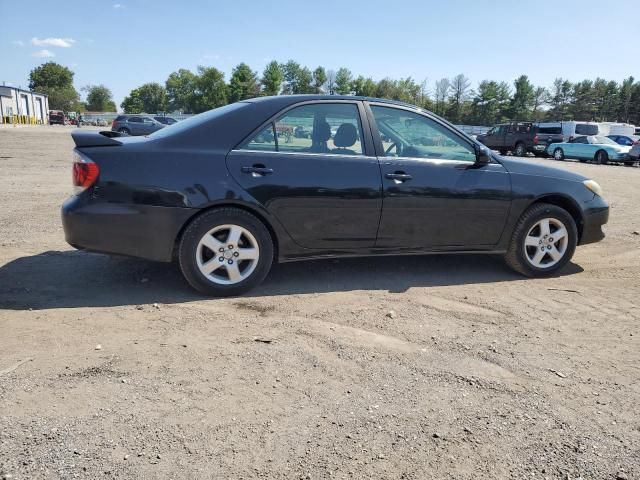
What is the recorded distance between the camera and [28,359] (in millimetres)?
3176

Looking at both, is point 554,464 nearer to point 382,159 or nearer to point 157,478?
point 157,478

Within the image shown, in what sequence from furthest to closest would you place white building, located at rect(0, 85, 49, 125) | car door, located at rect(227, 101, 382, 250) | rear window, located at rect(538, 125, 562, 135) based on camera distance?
1. white building, located at rect(0, 85, 49, 125)
2. rear window, located at rect(538, 125, 562, 135)
3. car door, located at rect(227, 101, 382, 250)

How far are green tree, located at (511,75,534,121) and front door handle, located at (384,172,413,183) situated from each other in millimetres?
98665

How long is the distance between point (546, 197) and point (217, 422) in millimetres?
3984

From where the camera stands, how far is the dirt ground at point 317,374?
237 centimetres

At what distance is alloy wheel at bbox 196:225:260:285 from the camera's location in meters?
4.26

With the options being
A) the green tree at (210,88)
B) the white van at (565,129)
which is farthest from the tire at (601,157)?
the green tree at (210,88)

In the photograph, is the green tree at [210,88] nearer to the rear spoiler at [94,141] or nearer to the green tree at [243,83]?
the green tree at [243,83]

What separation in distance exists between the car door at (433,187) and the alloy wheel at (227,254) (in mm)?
1163

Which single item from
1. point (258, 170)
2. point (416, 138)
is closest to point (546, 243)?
point (416, 138)

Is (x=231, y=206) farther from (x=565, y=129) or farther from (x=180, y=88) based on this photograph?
(x=180, y=88)

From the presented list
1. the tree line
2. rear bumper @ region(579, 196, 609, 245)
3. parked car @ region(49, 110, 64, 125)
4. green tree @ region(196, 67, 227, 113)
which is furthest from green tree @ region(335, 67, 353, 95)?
rear bumper @ region(579, 196, 609, 245)

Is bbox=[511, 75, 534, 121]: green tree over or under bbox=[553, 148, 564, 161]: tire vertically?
over

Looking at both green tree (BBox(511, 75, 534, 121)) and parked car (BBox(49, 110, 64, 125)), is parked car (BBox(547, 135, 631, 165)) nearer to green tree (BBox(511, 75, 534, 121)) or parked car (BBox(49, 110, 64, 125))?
green tree (BBox(511, 75, 534, 121))
